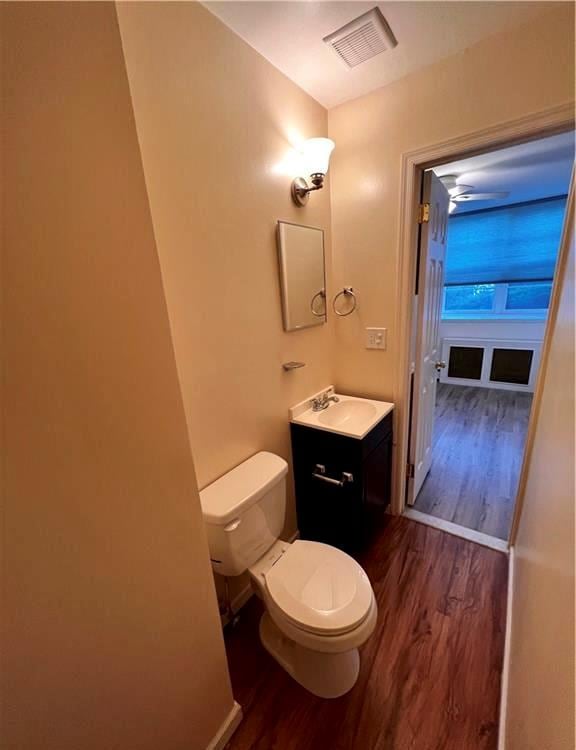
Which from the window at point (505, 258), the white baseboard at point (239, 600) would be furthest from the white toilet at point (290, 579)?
the window at point (505, 258)

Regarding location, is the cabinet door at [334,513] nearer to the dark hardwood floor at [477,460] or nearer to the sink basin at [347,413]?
the sink basin at [347,413]

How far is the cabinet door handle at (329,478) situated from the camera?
155cm

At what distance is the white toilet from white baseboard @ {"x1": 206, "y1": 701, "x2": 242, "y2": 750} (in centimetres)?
23

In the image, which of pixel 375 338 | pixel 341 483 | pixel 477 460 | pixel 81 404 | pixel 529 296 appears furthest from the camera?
pixel 529 296

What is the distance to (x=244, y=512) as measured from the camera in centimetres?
118

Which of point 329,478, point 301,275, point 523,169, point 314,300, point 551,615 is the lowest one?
point 329,478

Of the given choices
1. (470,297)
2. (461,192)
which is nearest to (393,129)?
(461,192)

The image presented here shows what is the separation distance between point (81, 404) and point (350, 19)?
1.57 meters

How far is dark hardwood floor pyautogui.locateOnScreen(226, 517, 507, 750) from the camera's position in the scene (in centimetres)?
106

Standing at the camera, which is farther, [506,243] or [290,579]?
[506,243]

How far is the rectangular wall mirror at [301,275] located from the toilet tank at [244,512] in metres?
0.70

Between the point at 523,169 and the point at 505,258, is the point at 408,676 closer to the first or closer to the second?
the point at 523,169

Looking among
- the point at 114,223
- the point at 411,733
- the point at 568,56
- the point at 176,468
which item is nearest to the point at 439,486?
the point at 411,733

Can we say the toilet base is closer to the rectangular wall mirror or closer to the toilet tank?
the toilet tank
